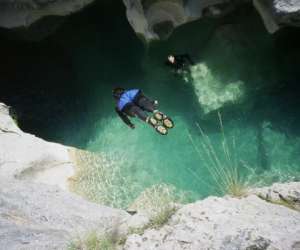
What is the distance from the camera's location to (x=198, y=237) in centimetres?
538

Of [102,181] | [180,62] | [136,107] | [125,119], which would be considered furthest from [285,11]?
[102,181]

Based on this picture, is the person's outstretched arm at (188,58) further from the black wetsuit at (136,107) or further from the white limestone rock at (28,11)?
the white limestone rock at (28,11)

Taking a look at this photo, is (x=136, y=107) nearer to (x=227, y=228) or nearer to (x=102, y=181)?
(x=102, y=181)

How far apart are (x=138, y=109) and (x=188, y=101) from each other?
1589mm

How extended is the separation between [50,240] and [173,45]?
841 cm

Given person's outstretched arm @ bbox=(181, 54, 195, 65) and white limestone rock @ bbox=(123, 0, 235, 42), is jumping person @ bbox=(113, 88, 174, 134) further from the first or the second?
white limestone rock @ bbox=(123, 0, 235, 42)

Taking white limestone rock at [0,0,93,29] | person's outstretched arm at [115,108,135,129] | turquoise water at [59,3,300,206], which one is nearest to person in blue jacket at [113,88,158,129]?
person's outstretched arm at [115,108,135,129]

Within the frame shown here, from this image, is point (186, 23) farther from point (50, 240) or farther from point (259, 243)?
point (259, 243)

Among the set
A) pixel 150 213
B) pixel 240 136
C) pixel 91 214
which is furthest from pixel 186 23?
pixel 150 213

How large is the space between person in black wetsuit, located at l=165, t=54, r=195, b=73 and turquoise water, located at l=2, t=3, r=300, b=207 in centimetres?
27

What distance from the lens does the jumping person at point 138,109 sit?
11.2 meters

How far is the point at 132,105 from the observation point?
37.1ft

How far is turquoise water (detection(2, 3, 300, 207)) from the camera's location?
34.2ft

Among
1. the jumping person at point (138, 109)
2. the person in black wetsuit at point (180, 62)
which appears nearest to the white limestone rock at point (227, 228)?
the jumping person at point (138, 109)
